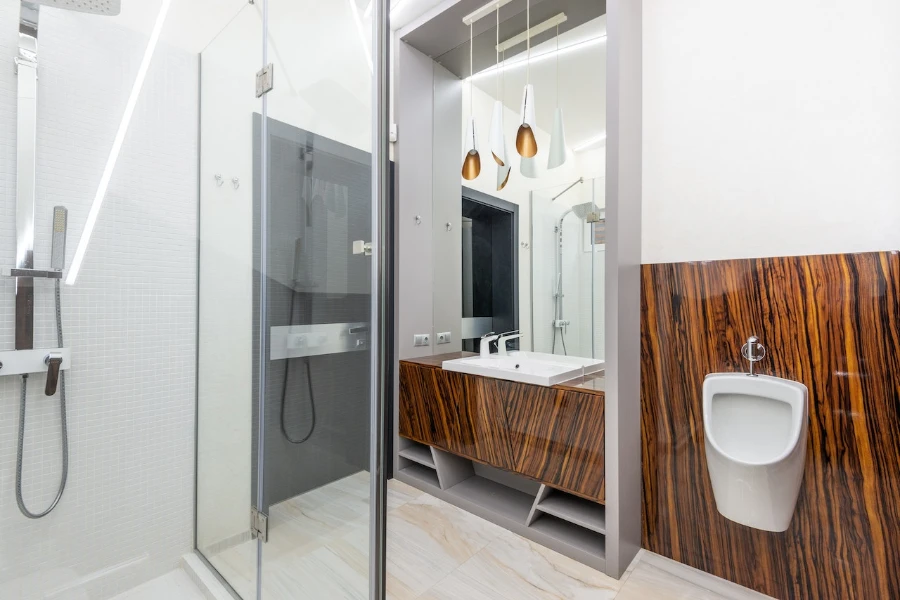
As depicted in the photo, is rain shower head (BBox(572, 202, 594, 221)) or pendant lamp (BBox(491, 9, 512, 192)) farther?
pendant lamp (BBox(491, 9, 512, 192))

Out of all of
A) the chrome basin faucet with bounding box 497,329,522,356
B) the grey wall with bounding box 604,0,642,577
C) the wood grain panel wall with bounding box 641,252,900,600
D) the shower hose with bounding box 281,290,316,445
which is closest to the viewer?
the shower hose with bounding box 281,290,316,445

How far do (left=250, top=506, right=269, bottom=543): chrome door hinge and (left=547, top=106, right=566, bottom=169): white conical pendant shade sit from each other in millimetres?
2033

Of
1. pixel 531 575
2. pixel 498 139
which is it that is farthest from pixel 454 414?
pixel 498 139

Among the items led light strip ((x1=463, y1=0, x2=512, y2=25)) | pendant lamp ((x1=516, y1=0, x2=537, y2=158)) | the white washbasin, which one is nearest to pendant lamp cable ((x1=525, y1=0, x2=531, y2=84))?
pendant lamp ((x1=516, y1=0, x2=537, y2=158))

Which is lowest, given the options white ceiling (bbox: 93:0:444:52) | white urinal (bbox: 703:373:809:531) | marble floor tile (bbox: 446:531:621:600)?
marble floor tile (bbox: 446:531:621:600)

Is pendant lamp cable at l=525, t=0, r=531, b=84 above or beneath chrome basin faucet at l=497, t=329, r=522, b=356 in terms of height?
above

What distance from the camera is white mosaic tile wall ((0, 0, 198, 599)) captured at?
1.17 meters

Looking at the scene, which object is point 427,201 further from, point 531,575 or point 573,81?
point 531,575

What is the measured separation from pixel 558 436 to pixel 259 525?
3.91ft

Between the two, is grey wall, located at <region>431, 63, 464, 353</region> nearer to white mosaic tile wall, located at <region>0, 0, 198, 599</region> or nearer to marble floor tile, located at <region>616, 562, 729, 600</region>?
white mosaic tile wall, located at <region>0, 0, 198, 599</region>

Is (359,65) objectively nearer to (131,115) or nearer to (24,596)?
(131,115)

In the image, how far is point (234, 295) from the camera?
1.50m

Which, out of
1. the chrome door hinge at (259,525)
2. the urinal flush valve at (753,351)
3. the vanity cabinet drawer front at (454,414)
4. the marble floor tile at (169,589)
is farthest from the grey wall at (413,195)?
the urinal flush valve at (753,351)

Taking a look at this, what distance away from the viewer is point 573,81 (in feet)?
7.17
